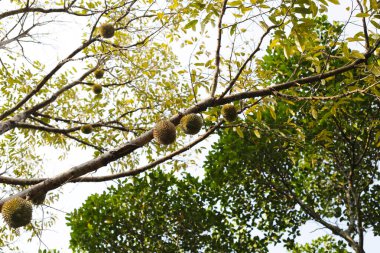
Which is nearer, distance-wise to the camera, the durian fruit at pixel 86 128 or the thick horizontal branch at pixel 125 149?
the thick horizontal branch at pixel 125 149

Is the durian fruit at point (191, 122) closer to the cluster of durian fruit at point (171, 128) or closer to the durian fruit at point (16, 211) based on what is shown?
the cluster of durian fruit at point (171, 128)

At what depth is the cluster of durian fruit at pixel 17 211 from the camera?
253cm

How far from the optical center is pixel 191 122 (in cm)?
312

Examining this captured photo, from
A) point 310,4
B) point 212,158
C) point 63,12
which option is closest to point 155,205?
point 212,158

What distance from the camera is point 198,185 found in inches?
316

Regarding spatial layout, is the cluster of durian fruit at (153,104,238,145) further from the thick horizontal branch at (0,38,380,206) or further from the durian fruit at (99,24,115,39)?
the durian fruit at (99,24,115,39)

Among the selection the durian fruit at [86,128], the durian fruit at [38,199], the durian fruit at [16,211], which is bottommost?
the durian fruit at [16,211]

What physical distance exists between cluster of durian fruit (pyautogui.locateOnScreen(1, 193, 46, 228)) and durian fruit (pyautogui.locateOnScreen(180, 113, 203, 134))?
4.35 ft

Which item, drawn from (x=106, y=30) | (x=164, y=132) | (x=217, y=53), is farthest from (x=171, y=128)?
(x=106, y=30)

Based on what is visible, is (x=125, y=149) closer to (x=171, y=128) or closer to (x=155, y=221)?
(x=171, y=128)

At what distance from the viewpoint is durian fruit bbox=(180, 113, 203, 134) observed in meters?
3.12

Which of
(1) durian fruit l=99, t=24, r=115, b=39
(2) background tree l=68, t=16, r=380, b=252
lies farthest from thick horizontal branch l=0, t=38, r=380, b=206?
(2) background tree l=68, t=16, r=380, b=252

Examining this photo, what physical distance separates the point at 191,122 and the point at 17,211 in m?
1.45

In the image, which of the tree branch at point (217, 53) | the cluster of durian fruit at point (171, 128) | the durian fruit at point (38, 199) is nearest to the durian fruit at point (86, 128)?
the durian fruit at point (38, 199)
